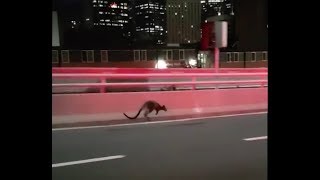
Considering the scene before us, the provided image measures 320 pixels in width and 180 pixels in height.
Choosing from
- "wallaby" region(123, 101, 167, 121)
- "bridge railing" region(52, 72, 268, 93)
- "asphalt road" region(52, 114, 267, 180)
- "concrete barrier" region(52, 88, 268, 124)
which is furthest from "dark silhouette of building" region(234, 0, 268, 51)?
"asphalt road" region(52, 114, 267, 180)

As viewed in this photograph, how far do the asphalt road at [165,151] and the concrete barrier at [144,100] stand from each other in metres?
0.92

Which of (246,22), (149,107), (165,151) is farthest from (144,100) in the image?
(246,22)

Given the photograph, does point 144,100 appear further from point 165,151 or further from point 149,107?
point 165,151

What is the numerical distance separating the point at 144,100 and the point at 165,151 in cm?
381

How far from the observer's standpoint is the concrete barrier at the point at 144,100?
30.7 ft

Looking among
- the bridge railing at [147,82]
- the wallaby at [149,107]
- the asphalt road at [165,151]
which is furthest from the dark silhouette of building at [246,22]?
the asphalt road at [165,151]

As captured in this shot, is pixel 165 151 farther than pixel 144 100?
No

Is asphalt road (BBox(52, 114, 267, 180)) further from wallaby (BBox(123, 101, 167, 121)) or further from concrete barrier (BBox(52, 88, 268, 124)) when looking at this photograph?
concrete barrier (BBox(52, 88, 268, 124))

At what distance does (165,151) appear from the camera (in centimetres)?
667

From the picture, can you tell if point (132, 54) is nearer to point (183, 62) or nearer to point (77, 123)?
point (183, 62)

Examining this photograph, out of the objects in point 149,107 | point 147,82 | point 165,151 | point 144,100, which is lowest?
point 165,151

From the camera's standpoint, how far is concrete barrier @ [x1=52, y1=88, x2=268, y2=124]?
9.34 m
